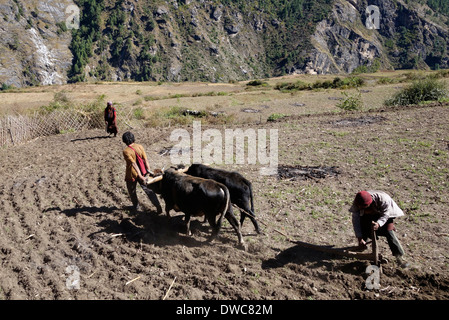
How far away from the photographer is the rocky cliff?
4368 inches

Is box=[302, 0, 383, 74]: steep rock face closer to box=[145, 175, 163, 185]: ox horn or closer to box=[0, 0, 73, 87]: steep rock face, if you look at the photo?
box=[0, 0, 73, 87]: steep rock face

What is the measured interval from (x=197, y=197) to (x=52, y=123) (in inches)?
478

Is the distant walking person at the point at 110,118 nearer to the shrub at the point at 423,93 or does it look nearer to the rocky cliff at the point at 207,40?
the shrub at the point at 423,93

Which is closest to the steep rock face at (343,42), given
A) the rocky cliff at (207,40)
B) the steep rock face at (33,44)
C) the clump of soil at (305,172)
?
the rocky cliff at (207,40)

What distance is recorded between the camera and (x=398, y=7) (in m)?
165

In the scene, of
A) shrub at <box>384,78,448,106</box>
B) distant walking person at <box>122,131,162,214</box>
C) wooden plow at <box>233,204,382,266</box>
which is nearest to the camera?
wooden plow at <box>233,204,382,266</box>

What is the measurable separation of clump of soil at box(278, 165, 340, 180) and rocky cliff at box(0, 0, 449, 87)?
364 feet

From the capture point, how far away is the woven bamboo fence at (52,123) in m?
13.5

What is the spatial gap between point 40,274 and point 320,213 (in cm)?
535

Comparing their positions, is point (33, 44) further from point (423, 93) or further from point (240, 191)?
point (240, 191)

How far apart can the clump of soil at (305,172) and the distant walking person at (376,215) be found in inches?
151

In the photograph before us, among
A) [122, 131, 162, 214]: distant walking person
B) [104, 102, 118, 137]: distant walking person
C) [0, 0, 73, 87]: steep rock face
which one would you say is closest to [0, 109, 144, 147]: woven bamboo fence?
[104, 102, 118, 137]: distant walking person
